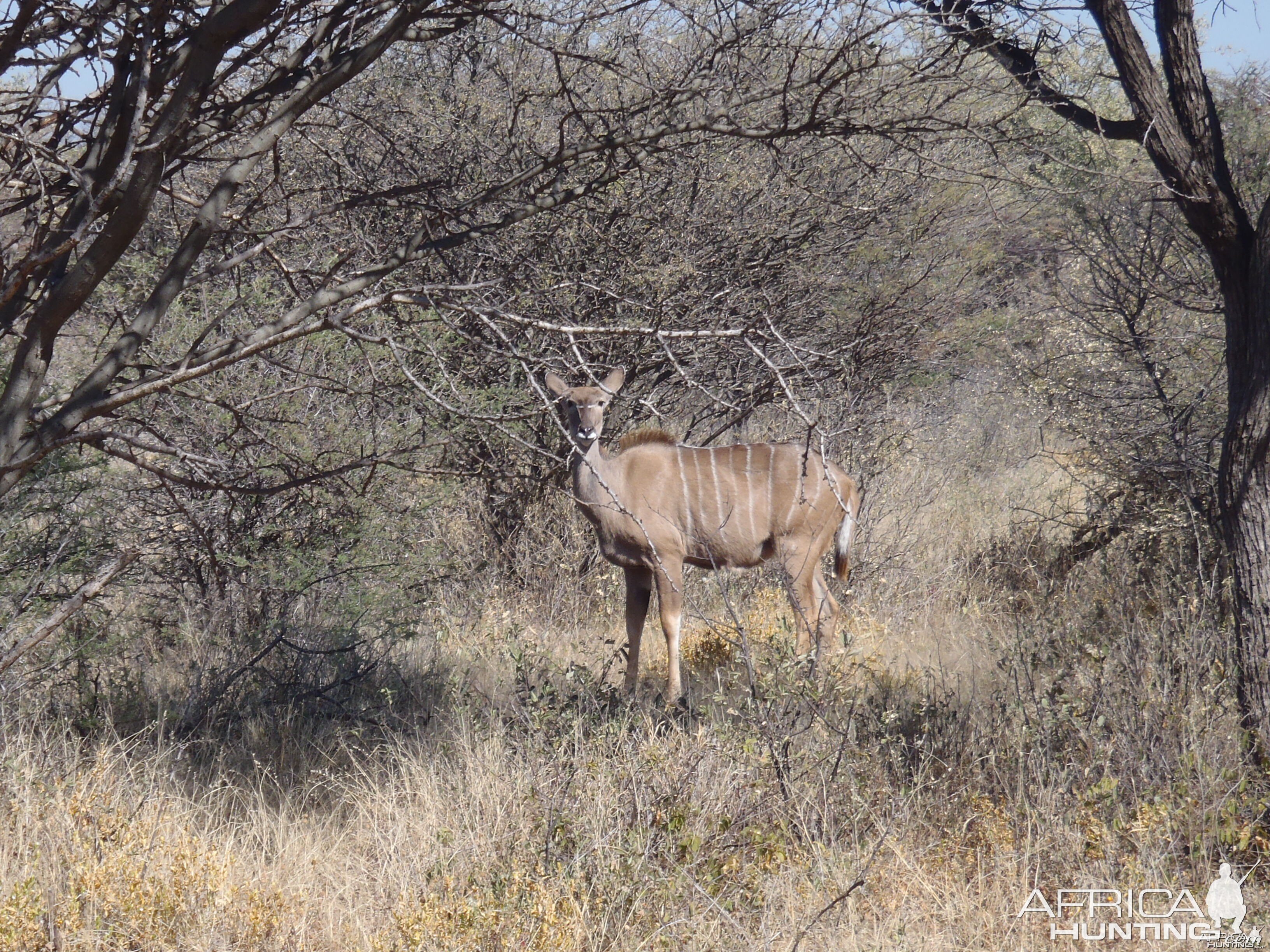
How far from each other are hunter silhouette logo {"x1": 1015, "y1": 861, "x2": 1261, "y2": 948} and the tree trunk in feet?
2.23

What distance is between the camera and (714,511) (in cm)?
709

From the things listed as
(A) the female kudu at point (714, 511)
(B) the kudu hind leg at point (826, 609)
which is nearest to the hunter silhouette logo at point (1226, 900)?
(B) the kudu hind leg at point (826, 609)

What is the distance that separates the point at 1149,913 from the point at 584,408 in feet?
12.9

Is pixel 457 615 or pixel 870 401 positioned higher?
pixel 870 401

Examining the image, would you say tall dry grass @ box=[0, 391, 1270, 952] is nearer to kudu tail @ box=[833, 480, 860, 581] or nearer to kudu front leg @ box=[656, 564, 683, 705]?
kudu front leg @ box=[656, 564, 683, 705]

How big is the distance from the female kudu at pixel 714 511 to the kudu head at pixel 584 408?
0.16 metres

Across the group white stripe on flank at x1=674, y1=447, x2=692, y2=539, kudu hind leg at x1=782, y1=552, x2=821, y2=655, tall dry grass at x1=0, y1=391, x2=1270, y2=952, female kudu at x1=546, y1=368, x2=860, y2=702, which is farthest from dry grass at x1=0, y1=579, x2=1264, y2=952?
white stripe on flank at x1=674, y1=447, x2=692, y2=539

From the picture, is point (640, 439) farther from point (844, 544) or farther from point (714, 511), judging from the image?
point (844, 544)

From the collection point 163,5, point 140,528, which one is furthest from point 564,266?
point 163,5

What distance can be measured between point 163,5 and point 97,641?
12.4 feet

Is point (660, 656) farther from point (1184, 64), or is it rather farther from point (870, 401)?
point (1184, 64)

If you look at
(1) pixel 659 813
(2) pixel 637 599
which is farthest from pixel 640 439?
(1) pixel 659 813

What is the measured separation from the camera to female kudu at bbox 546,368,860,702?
6.91 m

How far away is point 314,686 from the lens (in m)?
5.73
